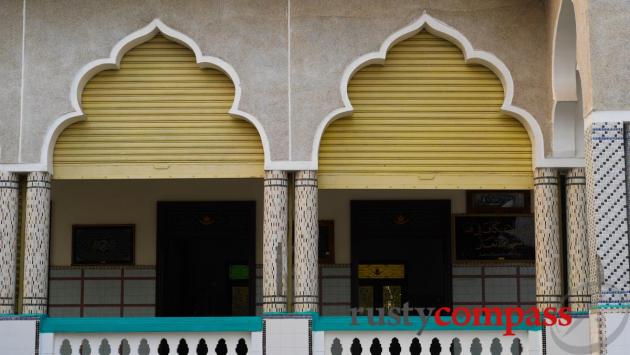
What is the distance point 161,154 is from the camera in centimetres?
1130

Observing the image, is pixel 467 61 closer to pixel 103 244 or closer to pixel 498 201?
pixel 498 201

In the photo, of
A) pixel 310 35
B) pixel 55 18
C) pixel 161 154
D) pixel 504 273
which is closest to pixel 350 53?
pixel 310 35

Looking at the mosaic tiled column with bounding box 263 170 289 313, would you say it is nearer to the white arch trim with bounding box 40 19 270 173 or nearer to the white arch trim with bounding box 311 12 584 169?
the white arch trim with bounding box 40 19 270 173

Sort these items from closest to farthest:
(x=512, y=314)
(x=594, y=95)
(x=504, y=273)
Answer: (x=594, y=95) → (x=512, y=314) → (x=504, y=273)

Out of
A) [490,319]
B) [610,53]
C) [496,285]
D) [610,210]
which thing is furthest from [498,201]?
[610,53]

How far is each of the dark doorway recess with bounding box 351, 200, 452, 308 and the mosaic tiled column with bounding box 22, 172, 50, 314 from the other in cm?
423

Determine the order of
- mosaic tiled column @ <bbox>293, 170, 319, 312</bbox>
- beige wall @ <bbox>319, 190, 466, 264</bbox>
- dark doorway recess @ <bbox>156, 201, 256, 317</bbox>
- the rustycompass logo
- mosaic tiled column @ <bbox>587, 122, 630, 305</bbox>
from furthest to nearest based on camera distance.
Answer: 1. dark doorway recess @ <bbox>156, 201, 256, 317</bbox>
2. beige wall @ <bbox>319, 190, 466, 264</bbox>
3. mosaic tiled column @ <bbox>293, 170, 319, 312</bbox>
4. the rustycompass logo
5. mosaic tiled column @ <bbox>587, 122, 630, 305</bbox>

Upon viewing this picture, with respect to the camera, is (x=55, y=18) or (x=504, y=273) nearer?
(x=55, y=18)

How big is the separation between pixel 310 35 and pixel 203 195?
3690 mm

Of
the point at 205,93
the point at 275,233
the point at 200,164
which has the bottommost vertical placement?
the point at 275,233

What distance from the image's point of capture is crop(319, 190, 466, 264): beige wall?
45.6ft

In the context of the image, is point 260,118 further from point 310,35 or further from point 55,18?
point 55,18

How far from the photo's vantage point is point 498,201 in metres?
13.8

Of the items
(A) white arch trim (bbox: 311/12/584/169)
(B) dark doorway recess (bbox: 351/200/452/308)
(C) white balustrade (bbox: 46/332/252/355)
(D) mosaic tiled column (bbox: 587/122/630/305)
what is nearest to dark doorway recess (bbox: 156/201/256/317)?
(B) dark doorway recess (bbox: 351/200/452/308)
